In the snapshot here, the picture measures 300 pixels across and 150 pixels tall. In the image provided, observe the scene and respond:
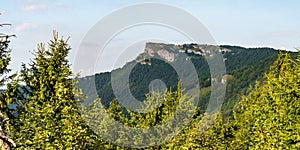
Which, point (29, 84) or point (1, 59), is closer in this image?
point (1, 59)

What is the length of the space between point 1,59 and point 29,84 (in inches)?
218

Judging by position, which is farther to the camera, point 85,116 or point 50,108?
point 85,116

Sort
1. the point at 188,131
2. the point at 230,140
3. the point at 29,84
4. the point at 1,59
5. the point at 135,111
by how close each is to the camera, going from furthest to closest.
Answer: the point at 230,140
the point at 135,111
the point at 188,131
the point at 29,84
the point at 1,59

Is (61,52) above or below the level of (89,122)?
above

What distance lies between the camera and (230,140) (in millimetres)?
Answer: 60406

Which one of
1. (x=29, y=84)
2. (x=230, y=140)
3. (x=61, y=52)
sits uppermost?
(x=61, y=52)

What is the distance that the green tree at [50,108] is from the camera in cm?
3034

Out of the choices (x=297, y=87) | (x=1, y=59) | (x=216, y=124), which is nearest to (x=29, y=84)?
(x=1, y=59)

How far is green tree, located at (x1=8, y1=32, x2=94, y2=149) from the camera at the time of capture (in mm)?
30344

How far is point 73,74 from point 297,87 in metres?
16.5

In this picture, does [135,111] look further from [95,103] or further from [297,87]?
[297,87]

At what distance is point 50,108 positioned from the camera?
32094 mm

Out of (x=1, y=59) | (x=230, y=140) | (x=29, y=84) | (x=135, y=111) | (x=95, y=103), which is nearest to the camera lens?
(x=1, y=59)

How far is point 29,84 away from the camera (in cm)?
3456
